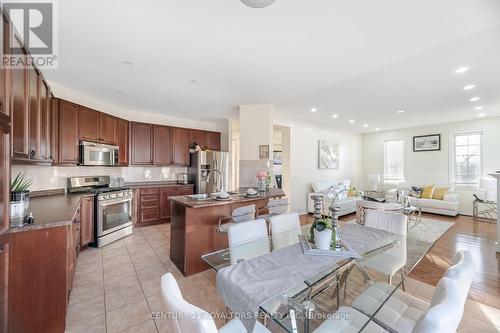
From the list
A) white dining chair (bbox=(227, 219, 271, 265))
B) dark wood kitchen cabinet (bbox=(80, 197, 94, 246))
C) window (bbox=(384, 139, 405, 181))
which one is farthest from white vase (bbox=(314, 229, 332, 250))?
window (bbox=(384, 139, 405, 181))

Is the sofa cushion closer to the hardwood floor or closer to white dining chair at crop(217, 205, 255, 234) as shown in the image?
the hardwood floor

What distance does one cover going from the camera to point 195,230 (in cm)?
269

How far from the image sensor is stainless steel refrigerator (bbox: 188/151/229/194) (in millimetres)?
5156

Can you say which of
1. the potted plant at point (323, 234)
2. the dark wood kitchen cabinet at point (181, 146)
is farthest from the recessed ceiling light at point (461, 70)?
the dark wood kitchen cabinet at point (181, 146)

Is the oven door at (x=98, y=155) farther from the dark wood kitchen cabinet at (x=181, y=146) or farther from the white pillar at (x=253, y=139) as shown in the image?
the white pillar at (x=253, y=139)

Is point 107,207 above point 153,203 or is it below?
above

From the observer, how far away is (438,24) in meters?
1.88

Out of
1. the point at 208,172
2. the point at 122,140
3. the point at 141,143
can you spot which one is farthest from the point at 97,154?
the point at 208,172

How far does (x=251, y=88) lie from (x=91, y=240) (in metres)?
3.58

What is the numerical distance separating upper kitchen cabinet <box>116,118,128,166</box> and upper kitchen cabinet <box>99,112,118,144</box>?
9 centimetres

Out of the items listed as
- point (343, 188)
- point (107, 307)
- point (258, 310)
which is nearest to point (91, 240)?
point (107, 307)

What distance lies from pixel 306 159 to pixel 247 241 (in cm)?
483

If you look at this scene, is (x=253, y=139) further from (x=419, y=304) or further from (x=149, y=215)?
(x=419, y=304)

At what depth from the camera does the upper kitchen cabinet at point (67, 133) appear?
3178mm
